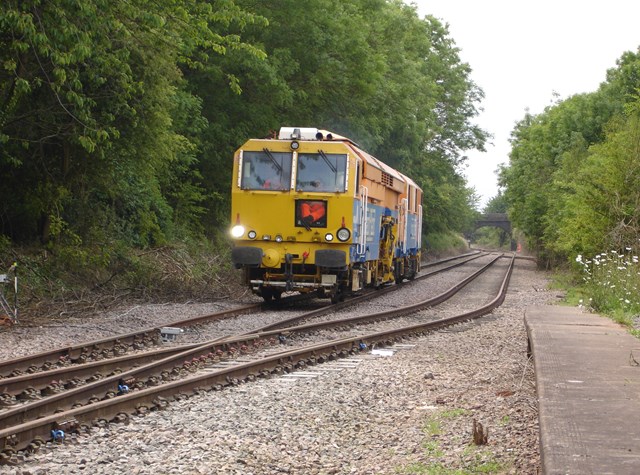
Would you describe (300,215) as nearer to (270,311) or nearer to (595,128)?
(270,311)

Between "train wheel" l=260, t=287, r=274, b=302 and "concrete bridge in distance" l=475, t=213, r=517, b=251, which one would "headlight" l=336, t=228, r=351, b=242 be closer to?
"train wheel" l=260, t=287, r=274, b=302

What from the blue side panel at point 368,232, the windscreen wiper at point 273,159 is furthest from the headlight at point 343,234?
the windscreen wiper at point 273,159

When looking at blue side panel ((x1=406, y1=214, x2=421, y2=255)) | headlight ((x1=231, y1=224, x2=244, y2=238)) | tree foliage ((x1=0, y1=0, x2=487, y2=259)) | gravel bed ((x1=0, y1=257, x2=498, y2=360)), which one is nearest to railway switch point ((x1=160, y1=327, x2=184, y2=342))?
gravel bed ((x1=0, y1=257, x2=498, y2=360))

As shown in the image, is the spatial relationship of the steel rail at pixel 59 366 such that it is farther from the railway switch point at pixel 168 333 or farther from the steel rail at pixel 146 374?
the steel rail at pixel 146 374

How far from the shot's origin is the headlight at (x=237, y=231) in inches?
711

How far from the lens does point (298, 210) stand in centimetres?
1802

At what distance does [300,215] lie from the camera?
1802 centimetres

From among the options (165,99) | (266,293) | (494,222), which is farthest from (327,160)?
(494,222)

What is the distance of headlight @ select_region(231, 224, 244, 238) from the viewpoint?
59.2 feet

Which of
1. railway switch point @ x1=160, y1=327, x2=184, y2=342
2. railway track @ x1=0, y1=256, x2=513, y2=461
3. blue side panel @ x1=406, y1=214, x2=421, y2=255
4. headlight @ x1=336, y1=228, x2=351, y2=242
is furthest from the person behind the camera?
blue side panel @ x1=406, y1=214, x2=421, y2=255

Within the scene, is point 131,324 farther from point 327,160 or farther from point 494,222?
point 494,222

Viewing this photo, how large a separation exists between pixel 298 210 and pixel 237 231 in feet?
4.35

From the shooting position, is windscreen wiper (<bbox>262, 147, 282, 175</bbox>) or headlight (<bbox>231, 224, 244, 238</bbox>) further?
windscreen wiper (<bbox>262, 147, 282, 175</bbox>)

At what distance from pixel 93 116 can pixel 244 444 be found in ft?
36.9
